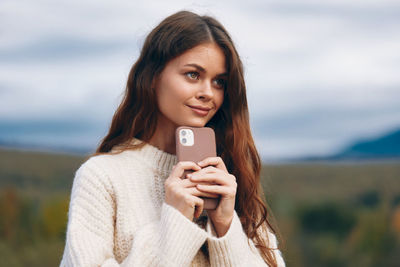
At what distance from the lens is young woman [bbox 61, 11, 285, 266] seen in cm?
261

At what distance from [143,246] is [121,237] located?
18cm

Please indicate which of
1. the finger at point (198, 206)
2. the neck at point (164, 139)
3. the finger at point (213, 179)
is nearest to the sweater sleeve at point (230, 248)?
the finger at point (198, 206)

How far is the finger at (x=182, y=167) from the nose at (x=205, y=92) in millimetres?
377

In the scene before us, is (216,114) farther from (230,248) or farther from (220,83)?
(230,248)

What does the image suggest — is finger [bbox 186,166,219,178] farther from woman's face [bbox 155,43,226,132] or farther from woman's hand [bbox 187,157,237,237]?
woman's face [bbox 155,43,226,132]

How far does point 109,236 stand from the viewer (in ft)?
8.93

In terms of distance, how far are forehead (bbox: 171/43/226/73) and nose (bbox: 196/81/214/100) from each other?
0.24ft

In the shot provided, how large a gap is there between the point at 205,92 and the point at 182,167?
43 centimetres

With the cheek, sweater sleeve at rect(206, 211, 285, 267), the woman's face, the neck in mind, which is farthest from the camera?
the neck

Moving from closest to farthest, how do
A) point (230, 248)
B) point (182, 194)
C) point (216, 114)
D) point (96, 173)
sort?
point (182, 194), point (230, 248), point (96, 173), point (216, 114)

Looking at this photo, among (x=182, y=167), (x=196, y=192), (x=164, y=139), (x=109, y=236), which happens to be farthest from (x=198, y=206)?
(x=164, y=139)

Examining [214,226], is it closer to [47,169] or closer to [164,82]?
[164,82]

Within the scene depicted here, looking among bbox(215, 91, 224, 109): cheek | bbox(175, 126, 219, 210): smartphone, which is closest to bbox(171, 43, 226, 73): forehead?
bbox(215, 91, 224, 109): cheek

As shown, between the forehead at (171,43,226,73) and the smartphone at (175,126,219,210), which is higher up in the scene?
the forehead at (171,43,226,73)
